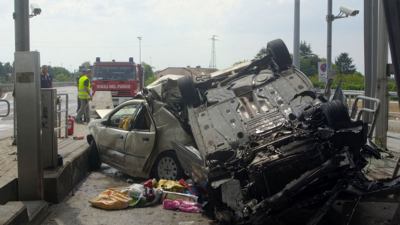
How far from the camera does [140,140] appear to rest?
29.3 ft

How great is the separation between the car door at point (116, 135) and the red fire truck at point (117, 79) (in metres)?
14.3

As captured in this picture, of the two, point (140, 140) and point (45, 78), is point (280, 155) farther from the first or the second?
point (45, 78)

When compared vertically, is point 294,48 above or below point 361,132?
above

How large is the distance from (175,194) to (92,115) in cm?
1347

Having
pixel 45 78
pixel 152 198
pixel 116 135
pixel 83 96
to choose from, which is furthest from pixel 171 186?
pixel 83 96

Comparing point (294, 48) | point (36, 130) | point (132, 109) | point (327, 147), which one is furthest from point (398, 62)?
point (294, 48)

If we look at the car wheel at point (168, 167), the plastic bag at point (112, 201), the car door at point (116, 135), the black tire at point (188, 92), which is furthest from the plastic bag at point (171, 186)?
the car door at point (116, 135)

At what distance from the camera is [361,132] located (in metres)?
5.46

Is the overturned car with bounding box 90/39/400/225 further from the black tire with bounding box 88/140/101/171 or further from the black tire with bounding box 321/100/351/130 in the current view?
the black tire with bounding box 88/140/101/171

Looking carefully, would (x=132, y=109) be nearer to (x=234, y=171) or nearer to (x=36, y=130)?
(x=36, y=130)

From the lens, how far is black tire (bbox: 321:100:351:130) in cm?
543

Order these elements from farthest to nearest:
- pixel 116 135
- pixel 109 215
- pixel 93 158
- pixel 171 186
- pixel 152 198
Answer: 1. pixel 93 158
2. pixel 116 135
3. pixel 171 186
4. pixel 152 198
5. pixel 109 215

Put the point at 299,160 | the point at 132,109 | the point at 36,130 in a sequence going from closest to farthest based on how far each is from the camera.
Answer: the point at 299,160
the point at 36,130
the point at 132,109

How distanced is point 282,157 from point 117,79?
20072mm
